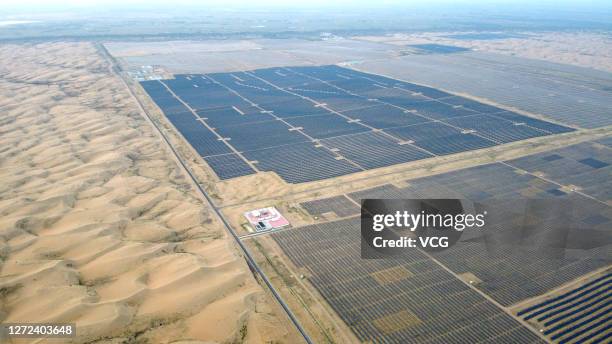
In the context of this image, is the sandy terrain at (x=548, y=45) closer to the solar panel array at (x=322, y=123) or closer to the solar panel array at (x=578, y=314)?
the solar panel array at (x=322, y=123)

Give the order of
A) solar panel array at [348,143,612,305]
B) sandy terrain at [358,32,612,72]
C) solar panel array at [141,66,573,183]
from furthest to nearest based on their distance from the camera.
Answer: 1. sandy terrain at [358,32,612,72]
2. solar panel array at [141,66,573,183]
3. solar panel array at [348,143,612,305]

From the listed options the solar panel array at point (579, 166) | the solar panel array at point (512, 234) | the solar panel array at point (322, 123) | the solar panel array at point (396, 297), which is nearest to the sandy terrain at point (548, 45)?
the solar panel array at point (322, 123)

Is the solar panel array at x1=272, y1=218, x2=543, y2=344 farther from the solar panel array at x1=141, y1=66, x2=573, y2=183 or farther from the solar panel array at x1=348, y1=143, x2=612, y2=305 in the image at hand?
the solar panel array at x1=141, y1=66, x2=573, y2=183

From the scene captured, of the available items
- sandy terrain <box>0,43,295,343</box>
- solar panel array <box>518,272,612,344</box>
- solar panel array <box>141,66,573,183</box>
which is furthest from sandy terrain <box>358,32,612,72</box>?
sandy terrain <box>0,43,295,343</box>

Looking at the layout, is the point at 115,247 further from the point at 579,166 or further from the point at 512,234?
the point at 579,166

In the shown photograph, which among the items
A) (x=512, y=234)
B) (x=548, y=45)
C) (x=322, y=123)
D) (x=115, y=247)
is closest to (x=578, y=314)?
(x=512, y=234)

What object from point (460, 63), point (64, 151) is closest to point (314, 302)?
point (64, 151)
